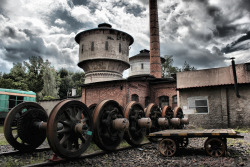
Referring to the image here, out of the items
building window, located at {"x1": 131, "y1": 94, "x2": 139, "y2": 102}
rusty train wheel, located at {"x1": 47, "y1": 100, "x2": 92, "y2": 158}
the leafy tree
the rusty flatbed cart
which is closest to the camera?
rusty train wheel, located at {"x1": 47, "y1": 100, "x2": 92, "y2": 158}

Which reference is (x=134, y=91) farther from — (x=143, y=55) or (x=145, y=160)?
(x=143, y=55)

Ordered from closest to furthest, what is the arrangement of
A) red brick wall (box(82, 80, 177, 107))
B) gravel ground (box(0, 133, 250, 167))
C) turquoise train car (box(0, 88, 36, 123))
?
gravel ground (box(0, 133, 250, 167)) < red brick wall (box(82, 80, 177, 107)) < turquoise train car (box(0, 88, 36, 123))

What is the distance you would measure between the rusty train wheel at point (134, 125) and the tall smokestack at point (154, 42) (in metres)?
16.3

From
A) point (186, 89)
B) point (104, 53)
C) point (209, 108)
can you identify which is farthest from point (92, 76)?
point (209, 108)

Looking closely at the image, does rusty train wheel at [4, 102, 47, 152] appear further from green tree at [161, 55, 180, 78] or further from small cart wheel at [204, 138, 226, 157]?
green tree at [161, 55, 180, 78]

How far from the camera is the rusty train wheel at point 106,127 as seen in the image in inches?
208

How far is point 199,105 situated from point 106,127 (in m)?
9.56

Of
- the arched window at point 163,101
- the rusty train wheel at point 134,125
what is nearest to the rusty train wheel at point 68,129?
the rusty train wheel at point 134,125

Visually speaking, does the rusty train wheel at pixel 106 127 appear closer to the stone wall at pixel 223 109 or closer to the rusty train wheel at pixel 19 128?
the rusty train wheel at pixel 19 128

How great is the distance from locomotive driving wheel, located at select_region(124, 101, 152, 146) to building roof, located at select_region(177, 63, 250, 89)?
770cm

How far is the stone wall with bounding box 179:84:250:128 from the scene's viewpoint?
40.3ft

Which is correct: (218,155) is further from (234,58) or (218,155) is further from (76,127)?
(234,58)

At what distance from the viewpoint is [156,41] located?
2403cm

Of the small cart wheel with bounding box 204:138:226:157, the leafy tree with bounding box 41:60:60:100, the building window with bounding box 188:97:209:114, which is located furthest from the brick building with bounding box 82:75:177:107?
the leafy tree with bounding box 41:60:60:100
